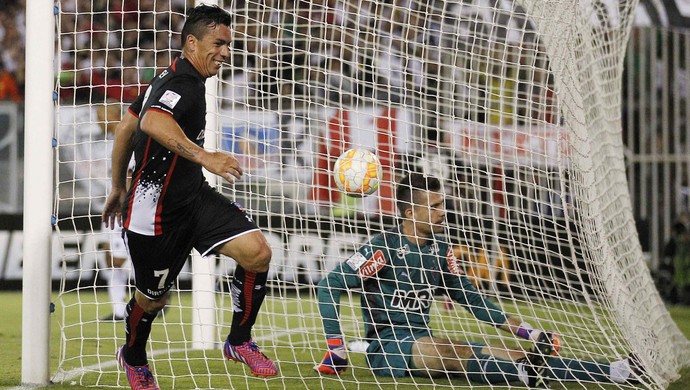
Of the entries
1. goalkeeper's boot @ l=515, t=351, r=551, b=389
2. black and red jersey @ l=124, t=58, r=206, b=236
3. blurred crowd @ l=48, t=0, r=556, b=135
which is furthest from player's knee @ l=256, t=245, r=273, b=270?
goalkeeper's boot @ l=515, t=351, r=551, b=389

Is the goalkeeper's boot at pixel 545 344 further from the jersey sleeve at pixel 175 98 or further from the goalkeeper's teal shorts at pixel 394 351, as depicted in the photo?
the jersey sleeve at pixel 175 98

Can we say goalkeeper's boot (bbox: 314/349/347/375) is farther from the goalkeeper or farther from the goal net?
the goal net

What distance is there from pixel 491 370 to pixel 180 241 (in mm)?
2004

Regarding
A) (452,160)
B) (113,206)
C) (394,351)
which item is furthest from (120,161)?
(452,160)

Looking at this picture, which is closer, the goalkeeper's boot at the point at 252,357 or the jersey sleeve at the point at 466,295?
the goalkeeper's boot at the point at 252,357

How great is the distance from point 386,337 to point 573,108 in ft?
6.06

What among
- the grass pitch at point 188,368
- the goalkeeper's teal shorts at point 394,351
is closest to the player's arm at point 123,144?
the grass pitch at point 188,368

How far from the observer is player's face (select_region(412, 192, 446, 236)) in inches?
237

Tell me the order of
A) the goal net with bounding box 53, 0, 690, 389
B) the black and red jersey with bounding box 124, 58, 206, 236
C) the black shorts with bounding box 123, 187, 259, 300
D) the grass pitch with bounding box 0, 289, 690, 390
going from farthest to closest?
the goal net with bounding box 53, 0, 690, 389, the grass pitch with bounding box 0, 289, 690, 390, the black shorts with bounding box 123, 187, 259, 300, the black and red jersey with bounding box 124, 58, 206, 236

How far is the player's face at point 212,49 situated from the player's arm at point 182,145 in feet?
1.19

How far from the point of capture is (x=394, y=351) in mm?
5984

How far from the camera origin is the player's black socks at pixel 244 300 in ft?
16.3

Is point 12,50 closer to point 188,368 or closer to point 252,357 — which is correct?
point 188,368

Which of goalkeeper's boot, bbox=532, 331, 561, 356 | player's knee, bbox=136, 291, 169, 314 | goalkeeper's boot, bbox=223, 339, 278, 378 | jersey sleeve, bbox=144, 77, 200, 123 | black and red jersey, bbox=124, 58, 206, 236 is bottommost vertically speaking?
goalkeeper's boot, bbox=532, 331, 561, 356
